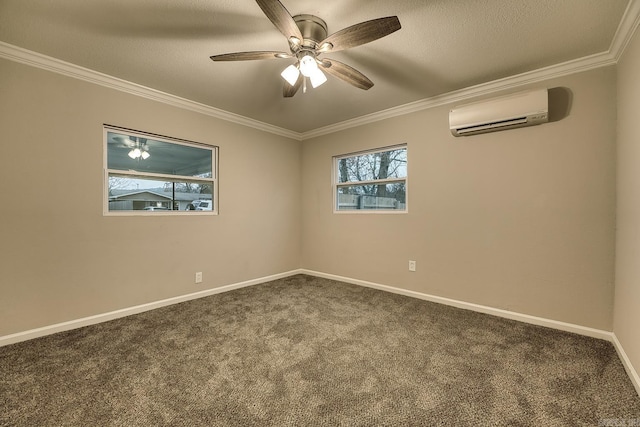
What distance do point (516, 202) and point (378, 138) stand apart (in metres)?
1.79

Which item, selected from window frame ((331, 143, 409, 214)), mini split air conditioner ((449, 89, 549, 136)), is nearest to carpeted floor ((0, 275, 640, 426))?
window frame ((331, 143, 409, 214))

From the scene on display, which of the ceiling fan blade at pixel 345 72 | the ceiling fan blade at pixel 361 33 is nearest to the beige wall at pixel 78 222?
the ceiling fan blade at pixel 345 72

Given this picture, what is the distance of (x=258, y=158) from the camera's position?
400cm

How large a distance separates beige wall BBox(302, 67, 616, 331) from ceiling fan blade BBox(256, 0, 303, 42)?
7.14 ft

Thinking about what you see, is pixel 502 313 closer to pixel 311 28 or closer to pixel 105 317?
pixel 311 28

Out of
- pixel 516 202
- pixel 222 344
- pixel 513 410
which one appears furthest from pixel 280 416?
pixel 516 202

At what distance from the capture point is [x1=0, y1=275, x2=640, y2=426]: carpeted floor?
1.43 metres

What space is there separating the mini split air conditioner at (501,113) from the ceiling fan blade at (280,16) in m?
1.97

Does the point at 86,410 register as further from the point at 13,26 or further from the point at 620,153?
the point at 620,153

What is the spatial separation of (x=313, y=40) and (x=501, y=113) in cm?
193

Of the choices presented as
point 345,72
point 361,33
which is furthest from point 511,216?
point 361,33

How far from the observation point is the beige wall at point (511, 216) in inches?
90.1

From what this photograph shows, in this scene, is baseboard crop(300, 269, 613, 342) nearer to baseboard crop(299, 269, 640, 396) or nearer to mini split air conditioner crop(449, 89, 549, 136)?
baseboard crop(299, 269, 640, 396)

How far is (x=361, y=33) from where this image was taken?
1.61 m
